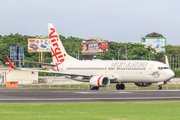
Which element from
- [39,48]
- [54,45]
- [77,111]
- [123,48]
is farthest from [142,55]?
[77,111]

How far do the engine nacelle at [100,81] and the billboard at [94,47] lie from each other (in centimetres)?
10311

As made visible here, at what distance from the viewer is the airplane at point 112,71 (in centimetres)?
4431

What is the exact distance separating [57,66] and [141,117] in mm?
38836

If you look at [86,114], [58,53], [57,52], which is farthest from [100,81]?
[86,114]

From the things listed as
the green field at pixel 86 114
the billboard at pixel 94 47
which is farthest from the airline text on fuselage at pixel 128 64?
the billboard at pixel 94 47

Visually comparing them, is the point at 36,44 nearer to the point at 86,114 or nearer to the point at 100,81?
the point at 100,81

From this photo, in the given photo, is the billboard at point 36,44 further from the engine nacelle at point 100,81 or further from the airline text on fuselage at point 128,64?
the engine nacelle at point 100,81

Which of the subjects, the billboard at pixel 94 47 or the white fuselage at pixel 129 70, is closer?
the white fuselage at pixel 129 70

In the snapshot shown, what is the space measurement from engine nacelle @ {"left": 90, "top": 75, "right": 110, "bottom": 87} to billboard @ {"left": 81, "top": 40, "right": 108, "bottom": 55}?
103112mm

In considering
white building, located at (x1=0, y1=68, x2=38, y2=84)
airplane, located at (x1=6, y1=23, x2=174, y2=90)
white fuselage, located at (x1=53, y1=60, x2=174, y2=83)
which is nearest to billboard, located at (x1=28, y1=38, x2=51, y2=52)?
white building, located at (x1=0, y1=68, x2=38, y2=84)

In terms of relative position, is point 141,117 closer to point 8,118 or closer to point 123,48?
point 8,118

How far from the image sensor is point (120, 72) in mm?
46906

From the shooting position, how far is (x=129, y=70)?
45.9m

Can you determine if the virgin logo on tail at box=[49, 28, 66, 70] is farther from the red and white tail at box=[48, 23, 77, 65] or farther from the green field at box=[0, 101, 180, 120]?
the green field at box=[0, 101, 180, 120]
